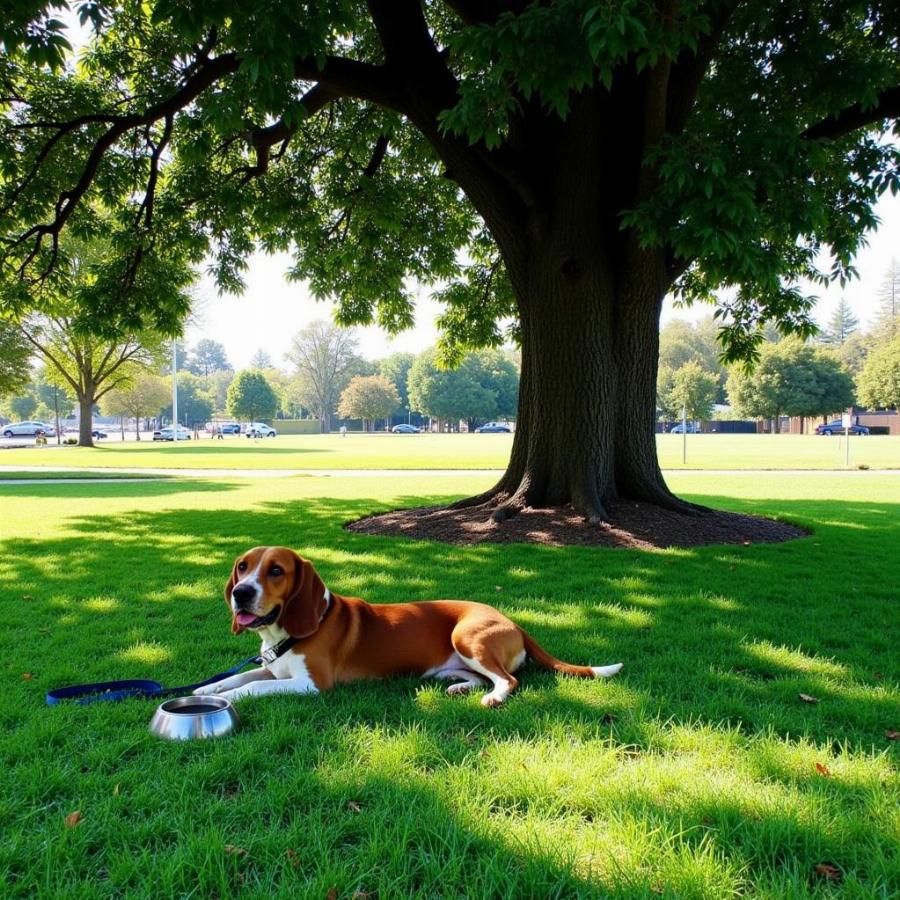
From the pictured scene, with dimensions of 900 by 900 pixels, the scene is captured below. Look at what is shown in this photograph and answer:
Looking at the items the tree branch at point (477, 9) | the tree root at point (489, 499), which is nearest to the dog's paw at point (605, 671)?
the tree root at point (489, 499)

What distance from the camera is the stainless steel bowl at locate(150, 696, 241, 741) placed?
3164mm

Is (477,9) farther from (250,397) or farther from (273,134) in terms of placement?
(250,397)

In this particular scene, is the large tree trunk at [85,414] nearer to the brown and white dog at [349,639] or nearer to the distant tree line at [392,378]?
the distant tree line at [392,378]

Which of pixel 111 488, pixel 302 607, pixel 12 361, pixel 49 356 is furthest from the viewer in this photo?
pixel 49 356

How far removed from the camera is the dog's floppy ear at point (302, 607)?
3.61 m

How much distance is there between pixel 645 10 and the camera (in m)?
5.19

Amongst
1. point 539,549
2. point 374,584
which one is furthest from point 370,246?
point 374,584

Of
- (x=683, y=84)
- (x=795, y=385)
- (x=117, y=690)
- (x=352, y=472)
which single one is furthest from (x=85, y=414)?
(x=795, y=385)

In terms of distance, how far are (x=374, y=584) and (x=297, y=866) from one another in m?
4.23

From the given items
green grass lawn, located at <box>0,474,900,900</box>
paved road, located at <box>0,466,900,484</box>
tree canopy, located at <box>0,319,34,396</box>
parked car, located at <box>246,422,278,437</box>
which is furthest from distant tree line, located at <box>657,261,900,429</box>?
green grass lawn, located at <box>0,474,900,900</box>

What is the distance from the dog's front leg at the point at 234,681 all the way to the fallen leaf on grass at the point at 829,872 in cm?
Result: 283

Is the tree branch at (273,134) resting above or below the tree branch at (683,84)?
above

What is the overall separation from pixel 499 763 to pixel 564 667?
1193 mm

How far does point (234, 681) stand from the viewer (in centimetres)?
378
